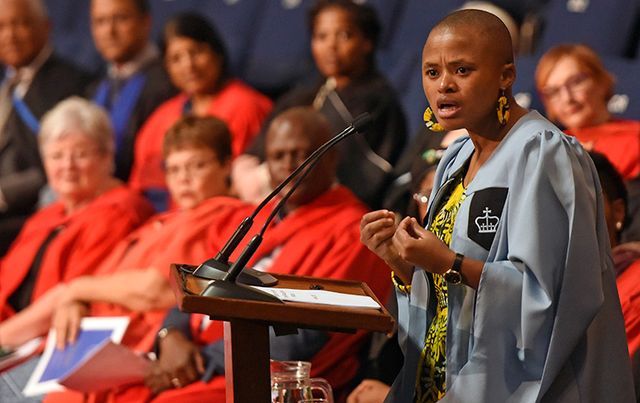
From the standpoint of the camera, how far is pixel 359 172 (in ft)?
13.0

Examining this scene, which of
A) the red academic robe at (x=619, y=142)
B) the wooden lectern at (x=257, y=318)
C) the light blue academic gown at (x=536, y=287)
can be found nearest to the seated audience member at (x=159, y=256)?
the red academic robe at (x=619, y=142)

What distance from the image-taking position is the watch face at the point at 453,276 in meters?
1.77

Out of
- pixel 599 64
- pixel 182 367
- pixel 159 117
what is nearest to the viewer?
pixel 182 367

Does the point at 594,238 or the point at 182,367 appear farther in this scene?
the point at 182,367

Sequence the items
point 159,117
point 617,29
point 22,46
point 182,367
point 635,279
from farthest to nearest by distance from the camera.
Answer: point 22,46
point 159,117
point 617,29
point 182,367
point 635,279

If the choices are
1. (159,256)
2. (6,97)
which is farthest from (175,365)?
(6,97)

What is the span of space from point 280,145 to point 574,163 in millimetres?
1583

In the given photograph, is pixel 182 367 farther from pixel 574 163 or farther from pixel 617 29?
pixel 617 29

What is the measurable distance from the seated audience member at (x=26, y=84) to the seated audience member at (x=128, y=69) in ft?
0.55

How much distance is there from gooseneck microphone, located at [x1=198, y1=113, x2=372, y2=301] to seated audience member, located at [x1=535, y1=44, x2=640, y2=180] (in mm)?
1723

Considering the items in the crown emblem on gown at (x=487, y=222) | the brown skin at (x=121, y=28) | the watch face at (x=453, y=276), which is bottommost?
the watch face at (x=453, y=276)

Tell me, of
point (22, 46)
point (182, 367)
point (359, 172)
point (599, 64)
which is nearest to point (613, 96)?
point (599, 64)

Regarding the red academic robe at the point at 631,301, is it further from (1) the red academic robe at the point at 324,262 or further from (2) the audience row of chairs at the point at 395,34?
(2) the audience row of chairs at the point at 395,34

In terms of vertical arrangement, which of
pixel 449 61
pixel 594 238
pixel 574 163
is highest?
pixel 449 61
